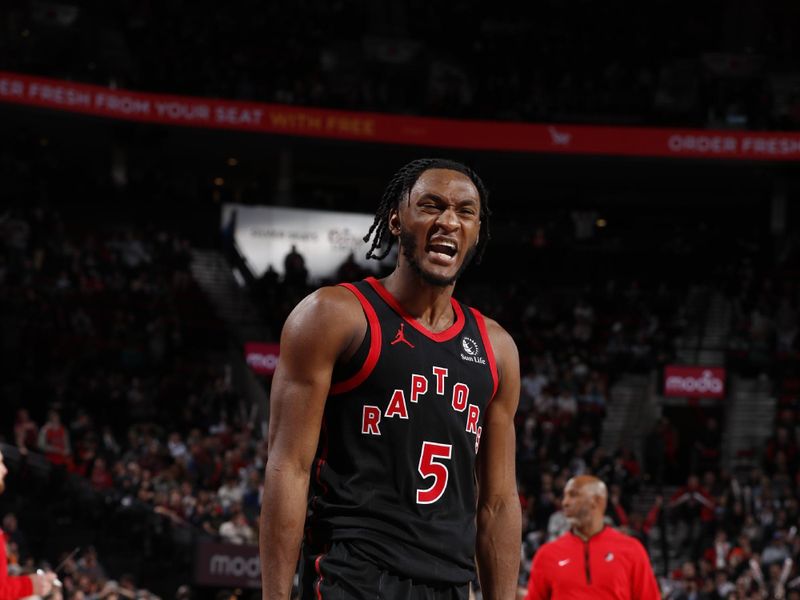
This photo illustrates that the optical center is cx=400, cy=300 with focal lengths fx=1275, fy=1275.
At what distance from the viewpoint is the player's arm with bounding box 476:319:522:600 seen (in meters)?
3.69

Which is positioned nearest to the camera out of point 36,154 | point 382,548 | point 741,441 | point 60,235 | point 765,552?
point 382,548

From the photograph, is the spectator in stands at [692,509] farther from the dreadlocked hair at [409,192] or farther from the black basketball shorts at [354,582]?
the black basketball shorts at [354,582]

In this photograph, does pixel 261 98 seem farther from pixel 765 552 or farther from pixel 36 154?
pixel 765 552

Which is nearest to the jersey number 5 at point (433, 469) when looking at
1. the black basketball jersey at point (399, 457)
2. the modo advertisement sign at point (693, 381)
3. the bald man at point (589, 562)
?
the black basketball jersey at point (399, 457)

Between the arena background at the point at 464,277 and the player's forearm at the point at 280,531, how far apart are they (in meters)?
11.5

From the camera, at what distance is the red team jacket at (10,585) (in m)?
6.05

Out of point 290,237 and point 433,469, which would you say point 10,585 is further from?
point 290,237

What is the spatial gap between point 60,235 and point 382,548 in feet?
68.8

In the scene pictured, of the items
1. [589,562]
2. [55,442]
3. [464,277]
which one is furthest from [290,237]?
[589,562]

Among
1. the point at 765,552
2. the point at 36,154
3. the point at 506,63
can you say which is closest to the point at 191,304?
the point at 36,154

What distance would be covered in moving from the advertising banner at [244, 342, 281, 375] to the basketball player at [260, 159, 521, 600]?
1856 cm

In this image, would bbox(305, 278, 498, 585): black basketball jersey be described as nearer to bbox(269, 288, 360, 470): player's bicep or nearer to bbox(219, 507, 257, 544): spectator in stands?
bbox(269, 288, 360, 470): player's bicep

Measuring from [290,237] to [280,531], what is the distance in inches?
958

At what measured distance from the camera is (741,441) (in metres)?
21.6
